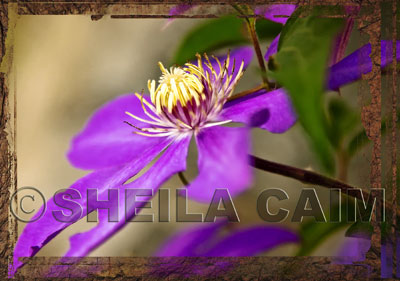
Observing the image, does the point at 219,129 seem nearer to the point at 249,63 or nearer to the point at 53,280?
the point at 249,63

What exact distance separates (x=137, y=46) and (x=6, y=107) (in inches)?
15.3

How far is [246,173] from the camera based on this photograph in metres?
0.37

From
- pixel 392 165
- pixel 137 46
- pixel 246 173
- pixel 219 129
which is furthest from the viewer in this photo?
pixel 137 46

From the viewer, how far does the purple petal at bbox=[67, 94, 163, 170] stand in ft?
2.04

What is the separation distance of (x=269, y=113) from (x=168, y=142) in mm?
129

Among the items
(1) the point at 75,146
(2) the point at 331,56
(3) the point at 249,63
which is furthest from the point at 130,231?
(2) the point at 331,56

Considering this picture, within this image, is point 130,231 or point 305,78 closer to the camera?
point 305,78

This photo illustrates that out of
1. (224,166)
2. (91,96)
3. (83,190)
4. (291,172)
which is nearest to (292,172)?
(291,172)

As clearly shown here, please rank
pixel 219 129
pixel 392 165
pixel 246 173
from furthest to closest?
1. pixel 392 165
2. pixel 219 129
3. pixel 246 173

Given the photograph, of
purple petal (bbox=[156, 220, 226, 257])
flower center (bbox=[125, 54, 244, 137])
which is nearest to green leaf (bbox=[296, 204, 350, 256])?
purple petal (bbox=[156, 220, 226, 257])

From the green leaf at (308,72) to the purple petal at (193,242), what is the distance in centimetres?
21

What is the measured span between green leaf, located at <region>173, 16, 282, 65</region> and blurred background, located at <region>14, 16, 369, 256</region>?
0.02 metres

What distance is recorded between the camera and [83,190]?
0.55 m

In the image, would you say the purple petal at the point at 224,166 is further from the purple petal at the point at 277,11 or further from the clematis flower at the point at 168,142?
the purple petal at the point at 277,11
